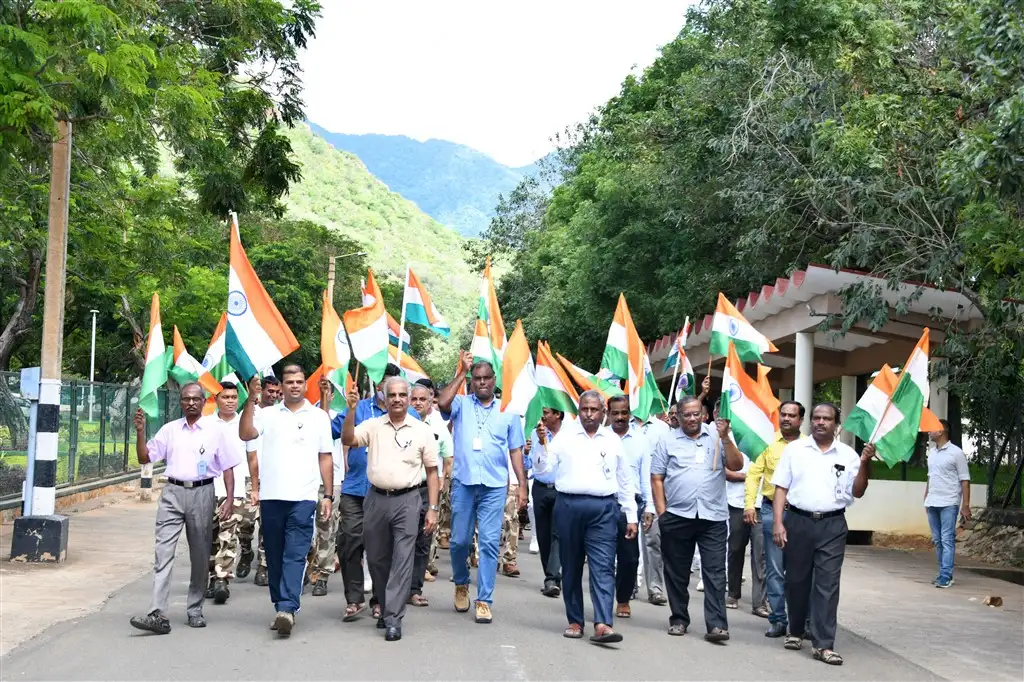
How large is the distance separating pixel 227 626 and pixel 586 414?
10.1 feet

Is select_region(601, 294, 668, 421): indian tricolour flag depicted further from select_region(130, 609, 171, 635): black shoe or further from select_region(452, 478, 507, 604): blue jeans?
select_region(130, 609, 171, 635): black shoe

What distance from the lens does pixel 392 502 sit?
9430mm

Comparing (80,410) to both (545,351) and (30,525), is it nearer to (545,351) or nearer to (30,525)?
(30,525)

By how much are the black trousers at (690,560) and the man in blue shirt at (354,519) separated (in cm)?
219

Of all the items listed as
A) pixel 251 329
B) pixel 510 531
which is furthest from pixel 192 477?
pixel 510 531

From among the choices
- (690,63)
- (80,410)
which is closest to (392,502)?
(80,410)

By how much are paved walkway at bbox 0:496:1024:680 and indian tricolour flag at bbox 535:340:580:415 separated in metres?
1.83

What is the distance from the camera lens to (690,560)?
32.8ft

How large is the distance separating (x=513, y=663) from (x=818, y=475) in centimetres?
265

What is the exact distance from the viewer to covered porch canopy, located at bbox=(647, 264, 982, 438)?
18.0m

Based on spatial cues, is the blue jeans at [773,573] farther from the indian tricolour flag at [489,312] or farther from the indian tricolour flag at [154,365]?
the indian tricolour flag at [154,365]

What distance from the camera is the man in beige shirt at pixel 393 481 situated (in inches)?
369

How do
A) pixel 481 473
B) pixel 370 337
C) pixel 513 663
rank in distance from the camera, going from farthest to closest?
pixel 370 337 < pixel 481 473 < pixel 513 663

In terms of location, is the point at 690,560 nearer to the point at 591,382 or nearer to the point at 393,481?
the point at 393,481
